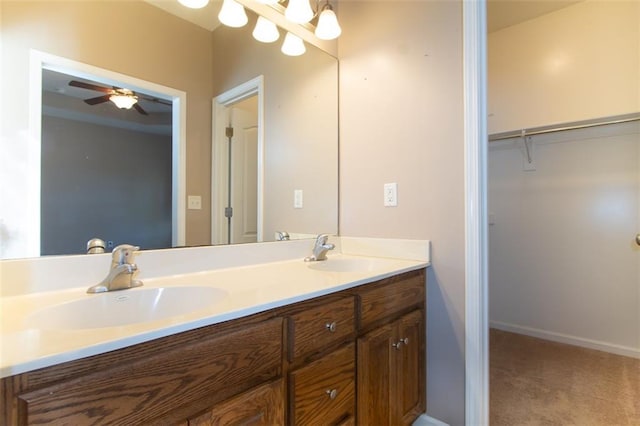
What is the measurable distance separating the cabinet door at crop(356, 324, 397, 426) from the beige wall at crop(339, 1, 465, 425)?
347 millimetres

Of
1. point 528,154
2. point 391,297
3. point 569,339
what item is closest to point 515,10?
point 528,154

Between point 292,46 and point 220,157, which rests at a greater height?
point 292,46

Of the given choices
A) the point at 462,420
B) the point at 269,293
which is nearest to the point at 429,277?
the point at 462,420

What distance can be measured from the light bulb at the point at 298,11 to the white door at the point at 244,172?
18.2 inches

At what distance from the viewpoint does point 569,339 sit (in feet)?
7.91

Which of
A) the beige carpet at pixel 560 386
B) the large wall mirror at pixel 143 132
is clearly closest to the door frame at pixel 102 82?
the large wall mirror at pixel 143 132

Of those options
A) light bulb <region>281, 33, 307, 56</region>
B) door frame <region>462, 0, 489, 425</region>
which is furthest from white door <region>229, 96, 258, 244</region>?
door frame <region>462, 0, 489, 425</region>

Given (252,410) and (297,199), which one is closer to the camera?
(252,410)

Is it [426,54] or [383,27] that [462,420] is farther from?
[383,27]

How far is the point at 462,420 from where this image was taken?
4.39 feet

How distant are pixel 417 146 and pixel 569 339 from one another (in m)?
2.16

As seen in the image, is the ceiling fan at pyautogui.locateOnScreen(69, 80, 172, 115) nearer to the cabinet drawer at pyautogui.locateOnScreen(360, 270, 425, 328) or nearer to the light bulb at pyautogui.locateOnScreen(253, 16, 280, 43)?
the light bulb at pyautogui.locateOnScreen(253, 16, 280, 43)

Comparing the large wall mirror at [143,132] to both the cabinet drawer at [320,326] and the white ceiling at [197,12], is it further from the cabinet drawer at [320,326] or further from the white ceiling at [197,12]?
the cabinet drawer at [320,326]

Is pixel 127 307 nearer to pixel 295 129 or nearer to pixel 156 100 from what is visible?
pixel 156 100
